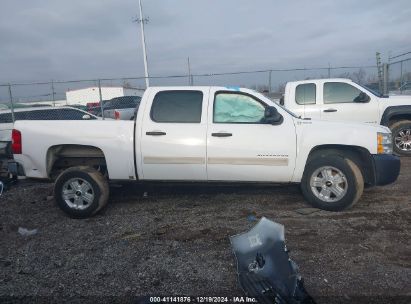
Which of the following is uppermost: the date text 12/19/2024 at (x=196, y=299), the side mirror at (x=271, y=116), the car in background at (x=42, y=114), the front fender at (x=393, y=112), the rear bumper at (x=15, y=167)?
the car in background at (x=42, y=114)

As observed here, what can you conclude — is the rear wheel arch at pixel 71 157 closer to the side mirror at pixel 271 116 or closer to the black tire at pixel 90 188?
the black tire at pixel 90 188

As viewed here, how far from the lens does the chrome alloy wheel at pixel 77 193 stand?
5.26 metres

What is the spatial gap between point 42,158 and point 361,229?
454cm

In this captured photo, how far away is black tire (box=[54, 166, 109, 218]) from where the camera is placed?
5.21 m

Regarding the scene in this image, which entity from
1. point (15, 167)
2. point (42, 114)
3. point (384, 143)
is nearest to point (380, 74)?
point (384, 143)

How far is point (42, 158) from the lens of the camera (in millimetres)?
5312

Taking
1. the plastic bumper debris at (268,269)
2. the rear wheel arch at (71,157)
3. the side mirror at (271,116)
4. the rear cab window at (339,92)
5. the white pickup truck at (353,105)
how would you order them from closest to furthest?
the plastic bumper debris at (268,269) → the side mirror at (271,116) → the rear wheel arch at (71,157) → the white pickup truck at (353,105) → the rear cab window at (339,92)

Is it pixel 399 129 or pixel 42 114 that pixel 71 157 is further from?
pixel 399 129

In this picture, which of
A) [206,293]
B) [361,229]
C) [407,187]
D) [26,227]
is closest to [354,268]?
[361,229]

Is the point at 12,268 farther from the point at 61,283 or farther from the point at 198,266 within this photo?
the point at 198,266

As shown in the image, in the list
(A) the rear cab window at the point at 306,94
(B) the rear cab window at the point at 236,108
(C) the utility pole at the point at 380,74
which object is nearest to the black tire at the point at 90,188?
(B) the rear cab window at the point at 236,108

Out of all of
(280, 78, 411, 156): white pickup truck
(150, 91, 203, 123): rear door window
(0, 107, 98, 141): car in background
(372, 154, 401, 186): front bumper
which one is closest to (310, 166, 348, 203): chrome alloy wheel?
(372, 154, 401, 186): front bumper

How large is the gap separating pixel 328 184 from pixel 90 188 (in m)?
3.47

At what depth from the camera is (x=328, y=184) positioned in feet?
17.1
